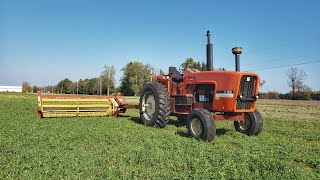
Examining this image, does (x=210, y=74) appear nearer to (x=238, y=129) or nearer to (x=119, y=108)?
(x=238, y=129)

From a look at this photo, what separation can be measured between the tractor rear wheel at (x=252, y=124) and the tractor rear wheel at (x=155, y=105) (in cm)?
242

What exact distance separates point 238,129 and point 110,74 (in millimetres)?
84337

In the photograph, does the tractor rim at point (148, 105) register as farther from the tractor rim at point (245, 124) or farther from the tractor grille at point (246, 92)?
the tractor grille at point (246, 92)

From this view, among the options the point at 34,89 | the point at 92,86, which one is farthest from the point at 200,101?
the point at 34,89

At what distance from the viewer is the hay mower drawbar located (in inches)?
311

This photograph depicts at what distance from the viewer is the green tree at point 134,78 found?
279 feet

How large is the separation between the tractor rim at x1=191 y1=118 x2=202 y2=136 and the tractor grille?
1211mm

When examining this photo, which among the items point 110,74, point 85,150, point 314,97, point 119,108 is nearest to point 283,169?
point 85,150

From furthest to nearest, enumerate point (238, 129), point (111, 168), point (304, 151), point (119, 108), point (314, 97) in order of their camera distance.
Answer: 1. point (314, 97)
2. point (119, 108)
3. point (238, 129)
4. point (304, 151)
5. point (111, 168)

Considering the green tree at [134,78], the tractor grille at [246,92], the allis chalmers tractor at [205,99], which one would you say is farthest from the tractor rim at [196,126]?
the green tree at [134,78]

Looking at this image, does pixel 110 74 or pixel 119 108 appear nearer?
pixel 119 108

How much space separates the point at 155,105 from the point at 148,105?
2.98 ft

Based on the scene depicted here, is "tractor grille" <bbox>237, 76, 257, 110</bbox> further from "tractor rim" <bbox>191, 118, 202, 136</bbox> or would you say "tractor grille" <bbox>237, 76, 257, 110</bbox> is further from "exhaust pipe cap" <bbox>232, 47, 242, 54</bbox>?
"tractor rim" <bbox>191, 118, 202, 136</bbox>

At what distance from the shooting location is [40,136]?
7340 mm
